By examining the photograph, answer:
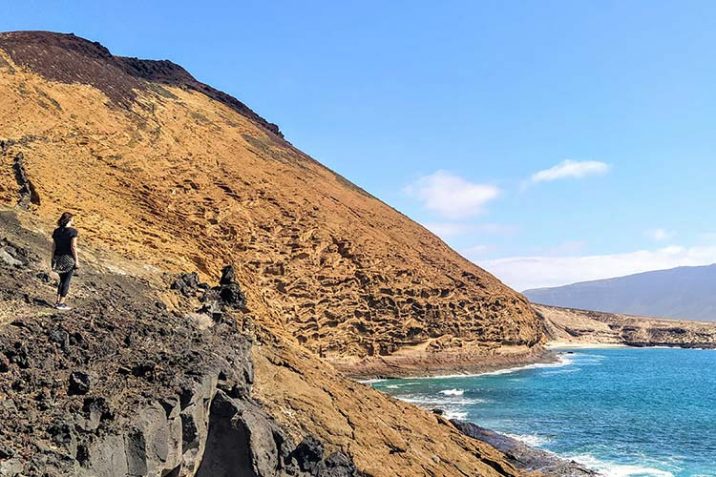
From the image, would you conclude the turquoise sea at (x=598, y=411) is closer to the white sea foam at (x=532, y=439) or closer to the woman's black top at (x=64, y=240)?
the white sea foam at (x=532, y=439)

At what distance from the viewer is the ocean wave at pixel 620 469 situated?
1977cm

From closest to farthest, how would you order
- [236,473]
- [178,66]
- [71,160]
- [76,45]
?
1. [236,473]
2. [71,160]
3. [76,45]
4. [178,66]

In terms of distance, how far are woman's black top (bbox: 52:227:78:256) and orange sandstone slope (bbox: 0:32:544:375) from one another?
7099mm

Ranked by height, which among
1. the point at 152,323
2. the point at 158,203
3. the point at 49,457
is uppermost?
the point at 158,203

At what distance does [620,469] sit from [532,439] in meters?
4.59

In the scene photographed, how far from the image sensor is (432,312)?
49.8 meters

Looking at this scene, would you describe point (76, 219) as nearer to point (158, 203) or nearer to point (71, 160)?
point (71, 160)

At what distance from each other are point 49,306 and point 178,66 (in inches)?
2348

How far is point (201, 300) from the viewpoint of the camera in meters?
14.5

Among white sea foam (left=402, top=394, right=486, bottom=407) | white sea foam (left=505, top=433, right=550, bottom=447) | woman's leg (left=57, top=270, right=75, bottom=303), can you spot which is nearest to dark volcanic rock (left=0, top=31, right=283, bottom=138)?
white sea foam (left=402, top=394, right=486, bottom=407)

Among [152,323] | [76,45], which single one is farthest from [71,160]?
[76,45]

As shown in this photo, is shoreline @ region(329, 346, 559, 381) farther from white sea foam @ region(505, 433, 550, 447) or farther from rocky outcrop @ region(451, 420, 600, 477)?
rocky outcrop @ region(451, 420, 600, 477)

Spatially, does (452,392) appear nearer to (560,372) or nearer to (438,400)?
(438,400)

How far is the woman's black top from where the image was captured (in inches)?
366
